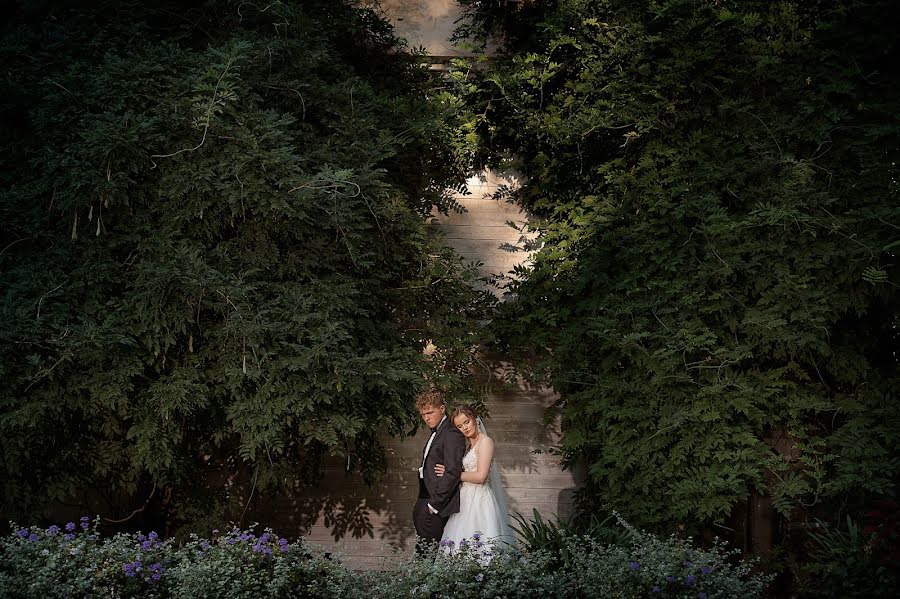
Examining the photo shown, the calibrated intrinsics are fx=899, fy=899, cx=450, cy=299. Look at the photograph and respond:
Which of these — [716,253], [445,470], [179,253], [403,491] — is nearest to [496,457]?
[403,491]

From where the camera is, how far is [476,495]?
634 cm

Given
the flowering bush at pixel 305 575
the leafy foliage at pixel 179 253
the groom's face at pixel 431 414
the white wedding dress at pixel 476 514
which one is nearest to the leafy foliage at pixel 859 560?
the flowering bush at pixel 305 575

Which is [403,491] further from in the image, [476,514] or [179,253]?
[179,253]

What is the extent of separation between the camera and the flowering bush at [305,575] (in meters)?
4.64

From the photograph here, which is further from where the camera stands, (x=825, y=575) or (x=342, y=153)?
(x=342, y=153)

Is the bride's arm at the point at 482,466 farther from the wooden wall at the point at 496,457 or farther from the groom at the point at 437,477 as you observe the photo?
the wooden wall at the point at 496,457

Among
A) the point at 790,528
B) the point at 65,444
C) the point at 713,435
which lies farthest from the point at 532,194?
the point at 65,444

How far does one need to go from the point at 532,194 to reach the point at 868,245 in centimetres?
277

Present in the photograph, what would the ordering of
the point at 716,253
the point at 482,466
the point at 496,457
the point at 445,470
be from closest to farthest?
the point at 445,470 → the point at 482,466 → the point at 716,253 → the point at 496,457

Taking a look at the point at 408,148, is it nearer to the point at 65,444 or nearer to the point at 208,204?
the point at 208,204

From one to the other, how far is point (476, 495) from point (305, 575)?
178 cm

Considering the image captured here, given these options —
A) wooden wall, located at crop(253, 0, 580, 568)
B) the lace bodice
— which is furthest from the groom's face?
wooden wall, located at crop(253, 0, 580, 568)

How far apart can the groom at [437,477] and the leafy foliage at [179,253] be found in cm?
35

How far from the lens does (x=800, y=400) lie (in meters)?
6.59
